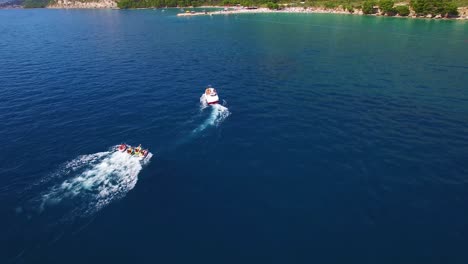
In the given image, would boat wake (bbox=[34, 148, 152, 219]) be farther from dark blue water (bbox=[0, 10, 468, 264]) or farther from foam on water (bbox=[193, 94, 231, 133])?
foam on water (bbox=[193, 94, 231, 133])

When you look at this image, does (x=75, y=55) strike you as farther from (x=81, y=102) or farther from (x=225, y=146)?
(x=225, y=146)

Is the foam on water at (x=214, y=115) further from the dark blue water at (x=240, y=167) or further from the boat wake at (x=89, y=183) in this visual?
Result: the boat wake at (x=89, y=183)

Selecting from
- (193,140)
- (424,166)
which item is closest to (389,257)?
(424,166)

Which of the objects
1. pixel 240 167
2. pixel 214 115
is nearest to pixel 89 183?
pixel 240 167

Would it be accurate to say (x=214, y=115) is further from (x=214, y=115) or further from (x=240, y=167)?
(x=240, y=167)

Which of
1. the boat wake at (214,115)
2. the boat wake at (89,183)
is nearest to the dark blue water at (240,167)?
the boat wake at (89,183)
